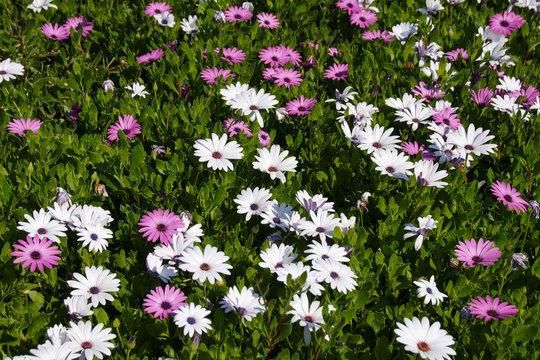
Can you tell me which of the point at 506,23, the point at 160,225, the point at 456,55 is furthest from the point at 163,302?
the point at 506,23

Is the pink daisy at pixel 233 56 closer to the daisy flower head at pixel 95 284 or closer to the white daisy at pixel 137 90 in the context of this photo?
the white daisy at pixel 137 90

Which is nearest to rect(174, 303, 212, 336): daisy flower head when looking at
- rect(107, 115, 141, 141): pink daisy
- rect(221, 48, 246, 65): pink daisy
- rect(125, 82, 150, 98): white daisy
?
rect(107, 115, 141, 141): pink daisy

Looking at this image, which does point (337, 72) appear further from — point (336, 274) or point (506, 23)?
point (336, 274)

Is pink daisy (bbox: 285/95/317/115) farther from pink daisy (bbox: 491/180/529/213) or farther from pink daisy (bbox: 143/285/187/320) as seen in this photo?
pink daisy (bbox: 143/285/187/320)

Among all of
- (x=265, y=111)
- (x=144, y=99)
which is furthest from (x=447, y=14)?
(x=144, y=99)

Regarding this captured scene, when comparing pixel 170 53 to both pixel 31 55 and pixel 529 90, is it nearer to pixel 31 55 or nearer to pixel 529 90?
pixel 31 55

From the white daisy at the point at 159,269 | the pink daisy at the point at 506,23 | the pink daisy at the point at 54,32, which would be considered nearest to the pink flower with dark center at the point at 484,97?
the pink daisy at the point at 506,23
